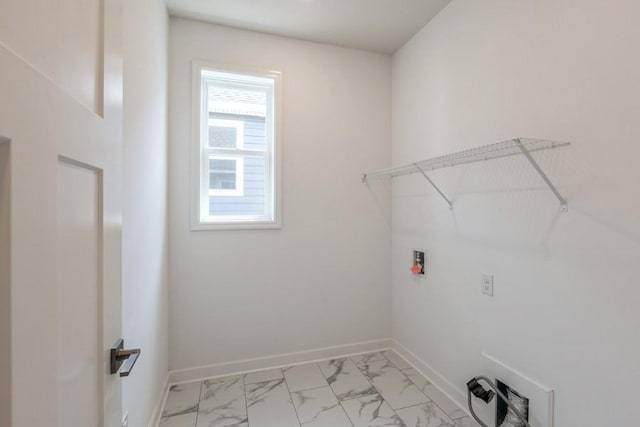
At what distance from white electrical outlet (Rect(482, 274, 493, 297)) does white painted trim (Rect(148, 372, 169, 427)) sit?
2.02m

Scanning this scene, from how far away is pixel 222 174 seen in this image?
2424 millimetres

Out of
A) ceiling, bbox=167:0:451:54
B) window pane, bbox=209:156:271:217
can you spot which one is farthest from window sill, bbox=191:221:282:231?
ceiling, bbox=167:0:451:54

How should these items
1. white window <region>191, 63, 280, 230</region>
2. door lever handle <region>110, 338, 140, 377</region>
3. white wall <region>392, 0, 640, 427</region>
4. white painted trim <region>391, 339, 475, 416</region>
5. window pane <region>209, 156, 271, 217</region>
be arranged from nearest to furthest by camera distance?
door lever handle <region>110, 338, 140, 377</region>
white wall <region>392, 0, 640, 427</region>
white painted trim <region>391, 339, 475, 416</region>
white window <region>191, 63, 280, 230</region>
window pane <region>209, 156, 271, 217</region>

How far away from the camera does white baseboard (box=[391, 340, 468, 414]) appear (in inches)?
76.0

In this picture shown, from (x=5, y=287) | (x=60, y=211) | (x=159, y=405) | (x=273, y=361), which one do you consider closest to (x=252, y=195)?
(x=273, y=361)

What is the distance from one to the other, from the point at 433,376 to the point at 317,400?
2.85 ft

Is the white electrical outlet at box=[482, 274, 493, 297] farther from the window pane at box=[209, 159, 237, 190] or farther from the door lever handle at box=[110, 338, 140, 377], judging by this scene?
the window pane at box=[209, 159, 237, 190]

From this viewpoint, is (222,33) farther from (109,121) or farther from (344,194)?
(109,121)

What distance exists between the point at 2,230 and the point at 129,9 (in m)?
1.33

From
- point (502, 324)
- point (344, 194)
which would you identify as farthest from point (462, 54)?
point (502, 324)

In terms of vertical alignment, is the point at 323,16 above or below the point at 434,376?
above

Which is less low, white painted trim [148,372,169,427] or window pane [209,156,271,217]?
window pane [209,156,271,217]

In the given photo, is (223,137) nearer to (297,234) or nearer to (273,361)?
(297,234)

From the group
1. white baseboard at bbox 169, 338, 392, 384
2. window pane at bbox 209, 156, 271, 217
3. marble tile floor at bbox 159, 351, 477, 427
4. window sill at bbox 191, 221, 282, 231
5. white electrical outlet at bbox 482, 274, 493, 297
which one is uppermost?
window pane at bbox 209, 156, 271, 217
